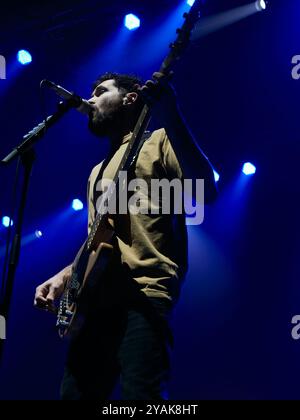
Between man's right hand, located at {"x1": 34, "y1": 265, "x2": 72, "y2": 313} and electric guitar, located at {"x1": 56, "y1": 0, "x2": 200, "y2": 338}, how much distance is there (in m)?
0.06

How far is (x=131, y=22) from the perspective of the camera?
14.0 feet

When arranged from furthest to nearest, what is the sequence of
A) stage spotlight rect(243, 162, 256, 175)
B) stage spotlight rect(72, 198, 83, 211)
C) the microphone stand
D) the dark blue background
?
stage spotlight rect(72, 198, 83, 211), stage spotlight rect(243, 162, 256, 175), the dark blue background, the microphone stand

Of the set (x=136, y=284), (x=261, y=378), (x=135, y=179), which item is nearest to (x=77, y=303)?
(x=136, y=284)

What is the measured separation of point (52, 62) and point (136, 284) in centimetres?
317

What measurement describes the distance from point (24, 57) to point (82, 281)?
2.99m

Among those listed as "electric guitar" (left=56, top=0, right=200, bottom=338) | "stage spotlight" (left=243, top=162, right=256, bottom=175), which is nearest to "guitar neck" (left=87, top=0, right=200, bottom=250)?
"electric guitar" (left=56, top=0, right=200, bottom=338)

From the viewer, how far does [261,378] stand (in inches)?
163

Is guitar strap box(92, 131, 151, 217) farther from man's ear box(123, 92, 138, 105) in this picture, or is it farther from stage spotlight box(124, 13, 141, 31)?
stage spotlight box(124, 13, 141, 31)

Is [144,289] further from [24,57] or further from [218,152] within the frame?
[24,57]

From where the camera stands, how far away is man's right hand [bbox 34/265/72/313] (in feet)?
7.07

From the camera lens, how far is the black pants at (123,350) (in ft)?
5.36

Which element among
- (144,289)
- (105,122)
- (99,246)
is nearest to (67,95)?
(105,122)

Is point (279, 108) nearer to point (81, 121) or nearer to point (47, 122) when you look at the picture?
point (81, 121)

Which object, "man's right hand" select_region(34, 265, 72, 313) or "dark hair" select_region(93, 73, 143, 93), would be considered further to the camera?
"dark hair" select_region(93, 73, 143, 93)
